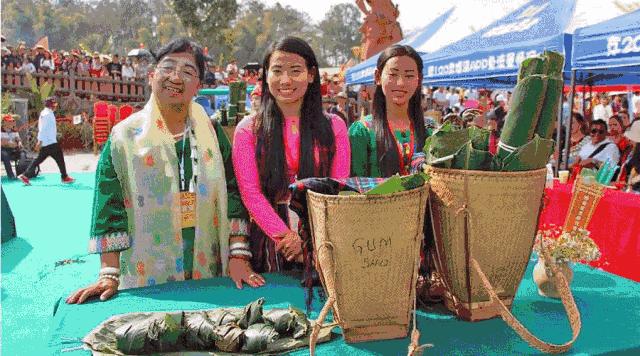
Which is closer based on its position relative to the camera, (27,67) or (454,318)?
(454,318)

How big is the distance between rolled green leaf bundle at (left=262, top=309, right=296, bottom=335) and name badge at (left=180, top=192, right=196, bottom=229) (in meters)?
0.64

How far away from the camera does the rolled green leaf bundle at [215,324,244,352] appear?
124 centimetres

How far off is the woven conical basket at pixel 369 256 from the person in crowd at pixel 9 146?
10.1m

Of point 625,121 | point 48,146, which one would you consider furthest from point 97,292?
point 48,146

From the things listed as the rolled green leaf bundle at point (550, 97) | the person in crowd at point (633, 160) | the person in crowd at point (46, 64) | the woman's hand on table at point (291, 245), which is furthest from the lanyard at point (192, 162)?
the person in crowd at point (46, 64)

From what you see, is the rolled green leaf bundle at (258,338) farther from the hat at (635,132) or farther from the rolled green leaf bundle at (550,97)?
the hat at (635,132)

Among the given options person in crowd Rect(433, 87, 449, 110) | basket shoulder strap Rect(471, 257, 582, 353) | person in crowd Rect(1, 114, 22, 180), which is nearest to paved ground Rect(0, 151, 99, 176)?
person in crowd Rect(1, 114, 22, 180)

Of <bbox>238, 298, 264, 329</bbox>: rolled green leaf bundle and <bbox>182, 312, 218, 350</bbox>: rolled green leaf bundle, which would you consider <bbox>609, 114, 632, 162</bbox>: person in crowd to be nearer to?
<bbox>238, 298, 264, 329</bbox>: rolled green leaf bundle

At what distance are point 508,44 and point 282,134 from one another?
12.8 ft

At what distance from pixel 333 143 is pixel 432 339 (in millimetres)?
785

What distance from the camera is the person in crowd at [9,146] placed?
1011 centimetres

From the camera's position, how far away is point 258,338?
1.24 m

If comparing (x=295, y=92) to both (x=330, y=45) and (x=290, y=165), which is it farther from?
(x=330, y=45)

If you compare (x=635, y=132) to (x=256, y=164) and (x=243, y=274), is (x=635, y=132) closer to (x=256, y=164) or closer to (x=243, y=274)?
(x=256, y=164)
